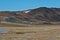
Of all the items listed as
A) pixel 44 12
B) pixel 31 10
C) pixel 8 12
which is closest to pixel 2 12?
pixel 8 12

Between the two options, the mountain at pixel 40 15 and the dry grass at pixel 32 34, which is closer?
the dry grass at pixel 32 34

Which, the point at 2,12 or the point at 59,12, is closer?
the point at 59,12

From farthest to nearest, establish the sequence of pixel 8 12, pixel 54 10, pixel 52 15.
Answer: pixel 8 12
pixel 54 10
pixel 52 15

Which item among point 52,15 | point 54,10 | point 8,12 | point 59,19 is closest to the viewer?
point 59,19

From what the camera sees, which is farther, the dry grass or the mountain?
the mountain

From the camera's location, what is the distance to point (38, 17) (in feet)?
447

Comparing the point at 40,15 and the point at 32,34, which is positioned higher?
the point at 40,15

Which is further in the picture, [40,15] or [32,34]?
[40,15]

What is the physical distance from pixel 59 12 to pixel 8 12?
116 feet

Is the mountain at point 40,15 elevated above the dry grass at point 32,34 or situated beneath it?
elevated above

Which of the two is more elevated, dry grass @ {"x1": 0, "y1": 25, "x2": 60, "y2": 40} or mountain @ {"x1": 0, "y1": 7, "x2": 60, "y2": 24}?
mountain @ {"x1": 0, "y1": 7, "x2": 60, "y2": 24}

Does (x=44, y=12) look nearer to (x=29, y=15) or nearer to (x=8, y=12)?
(x=29, y=15)

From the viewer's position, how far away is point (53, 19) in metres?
133

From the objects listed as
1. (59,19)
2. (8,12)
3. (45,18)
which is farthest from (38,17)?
(8,12)
